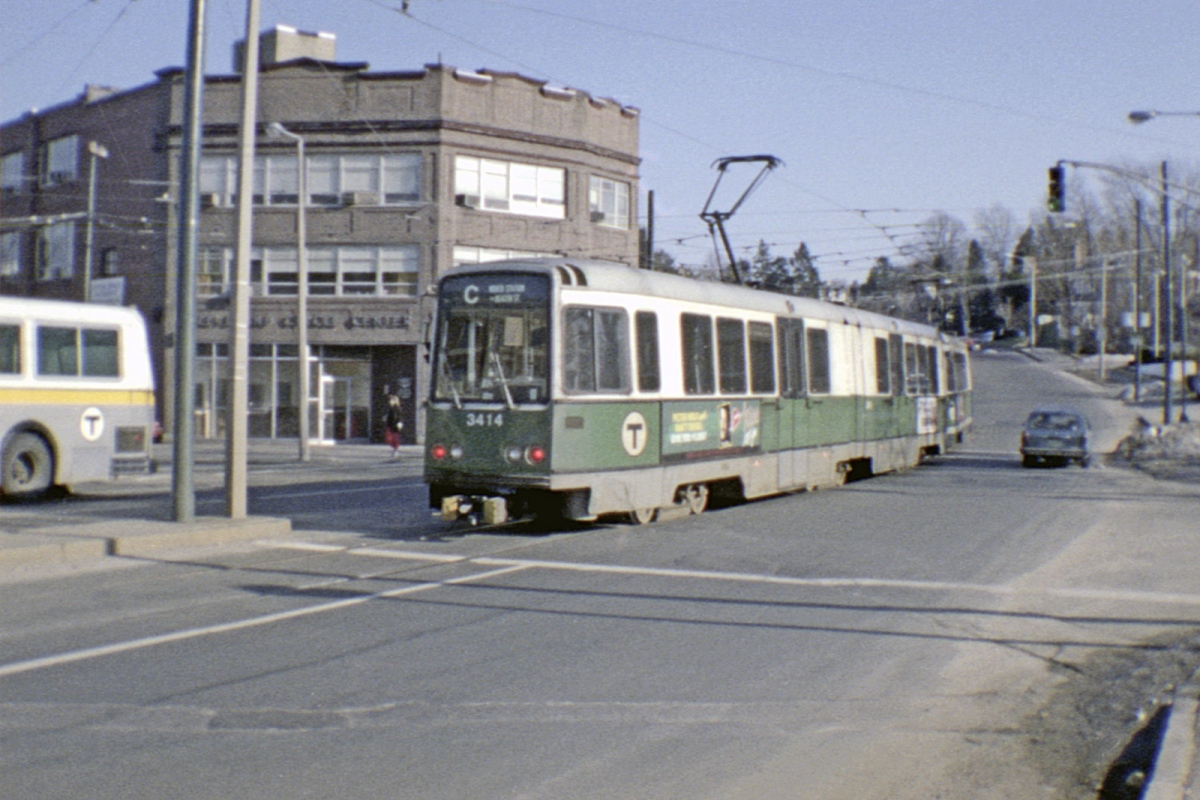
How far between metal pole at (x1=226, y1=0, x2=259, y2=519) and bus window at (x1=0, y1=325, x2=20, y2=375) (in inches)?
208

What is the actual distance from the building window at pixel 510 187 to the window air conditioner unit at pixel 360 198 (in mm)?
2584

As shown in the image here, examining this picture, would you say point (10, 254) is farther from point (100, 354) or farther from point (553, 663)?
point (553, 663)

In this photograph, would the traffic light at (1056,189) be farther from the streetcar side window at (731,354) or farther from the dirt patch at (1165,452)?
the streetcar side window at (731,354)

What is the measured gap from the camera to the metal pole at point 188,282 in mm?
13773

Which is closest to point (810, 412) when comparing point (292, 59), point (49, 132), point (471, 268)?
point (471, 268)

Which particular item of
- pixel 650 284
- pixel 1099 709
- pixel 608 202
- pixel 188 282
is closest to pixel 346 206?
pixel 608 202

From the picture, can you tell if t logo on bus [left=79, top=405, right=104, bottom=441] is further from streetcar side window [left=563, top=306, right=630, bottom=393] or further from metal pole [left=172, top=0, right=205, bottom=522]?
streetcar side window [left=563, top=306, right=630, bottom=393]

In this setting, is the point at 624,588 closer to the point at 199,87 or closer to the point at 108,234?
the point at 199,87

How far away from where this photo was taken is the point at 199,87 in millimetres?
13961

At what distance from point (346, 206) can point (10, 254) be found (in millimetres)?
17248

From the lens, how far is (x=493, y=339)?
1352 centimetres

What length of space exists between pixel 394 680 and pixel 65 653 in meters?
2.30

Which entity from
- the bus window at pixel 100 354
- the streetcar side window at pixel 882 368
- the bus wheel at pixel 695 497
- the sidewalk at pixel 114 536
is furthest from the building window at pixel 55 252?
the bus wheel at pixel 695 497

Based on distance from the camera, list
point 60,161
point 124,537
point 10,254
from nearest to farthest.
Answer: point 124,537
point 60,161
point 10,254
